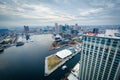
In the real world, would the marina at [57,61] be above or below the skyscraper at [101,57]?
below

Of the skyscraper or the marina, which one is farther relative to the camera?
the marina

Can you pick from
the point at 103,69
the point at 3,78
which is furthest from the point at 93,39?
the point at 3,78

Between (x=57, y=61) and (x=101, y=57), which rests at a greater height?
(x=101, y=57)

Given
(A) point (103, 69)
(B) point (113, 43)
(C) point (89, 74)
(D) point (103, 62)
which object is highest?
(B) point (113, 43)

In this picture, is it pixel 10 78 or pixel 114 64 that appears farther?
pixel 10 78

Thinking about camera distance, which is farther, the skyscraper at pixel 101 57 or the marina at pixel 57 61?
the marina at pixel 57 61

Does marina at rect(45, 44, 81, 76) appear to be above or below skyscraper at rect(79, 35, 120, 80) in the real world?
below

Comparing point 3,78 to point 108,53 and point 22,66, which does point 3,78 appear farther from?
point 108,53

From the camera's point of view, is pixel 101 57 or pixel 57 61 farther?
pixel 57 61
